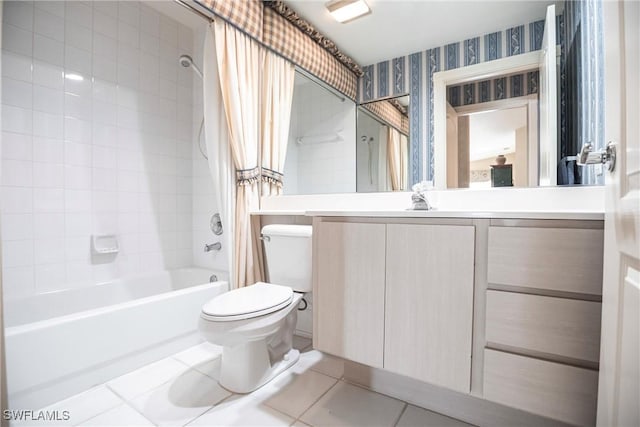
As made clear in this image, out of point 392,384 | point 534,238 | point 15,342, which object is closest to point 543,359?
point 534,238

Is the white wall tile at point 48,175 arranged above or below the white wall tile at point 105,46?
below

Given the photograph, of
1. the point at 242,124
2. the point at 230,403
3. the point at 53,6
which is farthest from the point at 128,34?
the point at 230,403

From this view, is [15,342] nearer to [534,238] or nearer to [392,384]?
[392,384]

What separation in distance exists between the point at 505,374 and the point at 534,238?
44 centimetres

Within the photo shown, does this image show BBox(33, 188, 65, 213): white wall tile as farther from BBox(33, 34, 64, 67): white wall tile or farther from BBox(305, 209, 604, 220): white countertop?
BBox(305, 209, 604, 220): white countertop

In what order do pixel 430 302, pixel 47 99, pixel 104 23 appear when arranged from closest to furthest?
pixel 430 302, pixel 47 99, pixel 104 23

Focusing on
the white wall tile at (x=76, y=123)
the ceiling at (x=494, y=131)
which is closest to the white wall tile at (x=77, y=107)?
the white wall tile at (x=76, y=123)

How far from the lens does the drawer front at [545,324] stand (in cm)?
82

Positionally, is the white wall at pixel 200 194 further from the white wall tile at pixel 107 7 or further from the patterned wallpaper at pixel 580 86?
the patterned wallpaper at pixel 580 86

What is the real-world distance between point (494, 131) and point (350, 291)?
1.02 metres

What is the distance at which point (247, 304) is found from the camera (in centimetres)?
129

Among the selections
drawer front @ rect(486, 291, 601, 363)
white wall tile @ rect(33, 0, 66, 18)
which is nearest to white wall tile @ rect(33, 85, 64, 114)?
white wall tile @ rect(33, 0, 66, 18)

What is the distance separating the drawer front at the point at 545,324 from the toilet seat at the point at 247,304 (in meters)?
0.85

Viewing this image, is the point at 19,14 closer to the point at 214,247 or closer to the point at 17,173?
the point at 17,173
